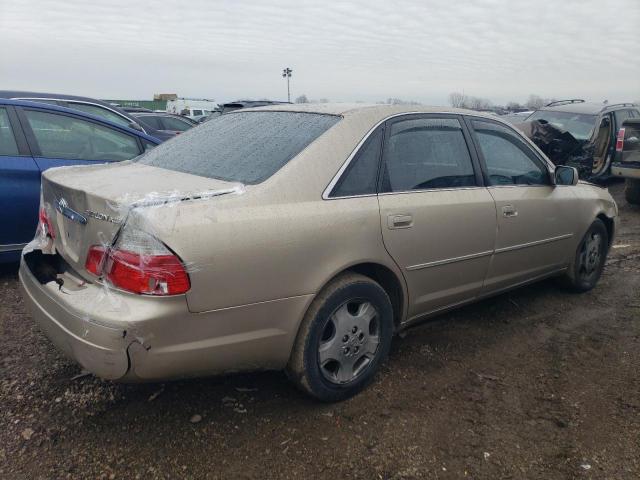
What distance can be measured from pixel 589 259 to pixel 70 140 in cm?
469

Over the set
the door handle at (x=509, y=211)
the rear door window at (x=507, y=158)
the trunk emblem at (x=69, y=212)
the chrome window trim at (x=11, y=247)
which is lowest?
the chrome window trim at (x=11, y=247)

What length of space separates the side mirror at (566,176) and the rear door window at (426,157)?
1065 millimetres

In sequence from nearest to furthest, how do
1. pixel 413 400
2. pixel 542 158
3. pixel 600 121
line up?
pixel 413 400 → pixel 542 158 → pixel 600 121

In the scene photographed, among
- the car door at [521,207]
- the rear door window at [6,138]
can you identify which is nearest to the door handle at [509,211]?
the car door at [521,207]

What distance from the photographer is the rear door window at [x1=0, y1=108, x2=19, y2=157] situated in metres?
4.25

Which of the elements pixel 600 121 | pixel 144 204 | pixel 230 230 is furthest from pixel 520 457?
pixel 600 121

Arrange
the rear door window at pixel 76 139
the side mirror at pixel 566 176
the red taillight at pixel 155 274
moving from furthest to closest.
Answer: the rear door window at pixel 76 139, the side mirror at pixel 566 176, the red taillight at pixel 155 274

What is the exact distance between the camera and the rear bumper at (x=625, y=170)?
8.19 meters

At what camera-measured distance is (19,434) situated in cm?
243

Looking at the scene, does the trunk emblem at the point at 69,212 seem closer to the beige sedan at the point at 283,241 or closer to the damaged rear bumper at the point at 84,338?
the beige sedan at the point at 283,241

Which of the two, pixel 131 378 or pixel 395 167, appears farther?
pixel 395 167

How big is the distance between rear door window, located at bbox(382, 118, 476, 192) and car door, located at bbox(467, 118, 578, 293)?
0.61 ft

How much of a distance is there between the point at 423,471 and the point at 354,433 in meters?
0.38

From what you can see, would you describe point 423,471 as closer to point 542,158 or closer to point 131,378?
point 131,378
